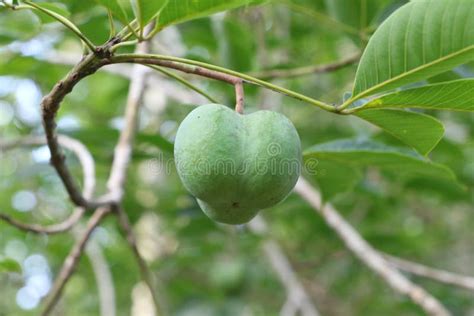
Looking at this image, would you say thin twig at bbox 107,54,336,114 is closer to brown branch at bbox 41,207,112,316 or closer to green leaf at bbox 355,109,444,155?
green leaf at bbox 355,109,444,155

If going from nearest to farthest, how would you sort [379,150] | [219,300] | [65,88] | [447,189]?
→ [65,88] < [379,150] < [447,189] < [219,300]

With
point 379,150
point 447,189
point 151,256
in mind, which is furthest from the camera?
point 151,256

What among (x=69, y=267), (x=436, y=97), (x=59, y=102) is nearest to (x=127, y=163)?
(x=69, y=267)

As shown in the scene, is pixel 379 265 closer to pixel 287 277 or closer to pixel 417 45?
pixel 287 277

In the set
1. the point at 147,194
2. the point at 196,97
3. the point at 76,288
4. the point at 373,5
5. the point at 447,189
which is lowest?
the point at 76,288

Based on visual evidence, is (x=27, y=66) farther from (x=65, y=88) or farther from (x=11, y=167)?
(x=11, y=167)

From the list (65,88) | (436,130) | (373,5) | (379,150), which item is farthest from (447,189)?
(65,88)
